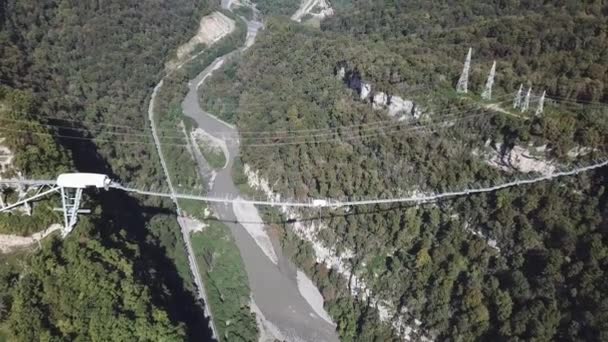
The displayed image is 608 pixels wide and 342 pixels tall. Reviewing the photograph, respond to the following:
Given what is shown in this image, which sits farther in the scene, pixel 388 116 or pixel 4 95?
pixel 388 116

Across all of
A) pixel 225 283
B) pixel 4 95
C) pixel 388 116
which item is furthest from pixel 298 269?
pixel 4 95

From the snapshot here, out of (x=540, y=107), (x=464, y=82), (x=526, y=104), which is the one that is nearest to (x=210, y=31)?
(x=464, y=82)

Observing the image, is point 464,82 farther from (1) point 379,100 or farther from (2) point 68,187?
(2) point 68,187

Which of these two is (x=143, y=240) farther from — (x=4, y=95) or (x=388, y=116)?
(x=388, y=116)

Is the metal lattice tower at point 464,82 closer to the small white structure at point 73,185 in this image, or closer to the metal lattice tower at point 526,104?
the metal lattice tower at point 526,104

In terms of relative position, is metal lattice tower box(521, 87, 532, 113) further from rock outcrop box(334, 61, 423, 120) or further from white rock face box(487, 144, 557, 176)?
rock outcrop box(334, 61, 423, 120)

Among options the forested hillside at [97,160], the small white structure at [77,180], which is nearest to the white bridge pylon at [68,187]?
the small white structure at [77,180]
